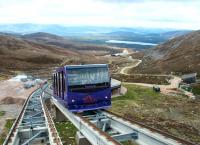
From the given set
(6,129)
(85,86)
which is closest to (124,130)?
(85,86)

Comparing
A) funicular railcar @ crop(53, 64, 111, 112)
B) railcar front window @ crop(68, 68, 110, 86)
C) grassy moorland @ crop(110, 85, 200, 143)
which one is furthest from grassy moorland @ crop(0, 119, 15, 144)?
grassy moorland @ crop(110, 85, 200, 143)

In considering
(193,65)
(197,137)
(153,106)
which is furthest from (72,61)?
(197,137)

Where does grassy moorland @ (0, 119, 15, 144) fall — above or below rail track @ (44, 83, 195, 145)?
below

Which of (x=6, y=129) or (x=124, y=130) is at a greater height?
(x=124, y=130)

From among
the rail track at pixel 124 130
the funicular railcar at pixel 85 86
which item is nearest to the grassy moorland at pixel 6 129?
the rail track at pixel 124 130

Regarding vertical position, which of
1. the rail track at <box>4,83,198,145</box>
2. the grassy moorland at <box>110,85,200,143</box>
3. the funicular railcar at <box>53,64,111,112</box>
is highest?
the funicular railcar at <box>53,64,111,112</box>

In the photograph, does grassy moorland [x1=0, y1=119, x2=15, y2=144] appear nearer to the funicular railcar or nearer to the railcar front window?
the funicular railcar

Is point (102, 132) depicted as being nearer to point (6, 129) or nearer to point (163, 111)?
point (6, 129)

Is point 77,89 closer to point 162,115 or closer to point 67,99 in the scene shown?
point 67,99
